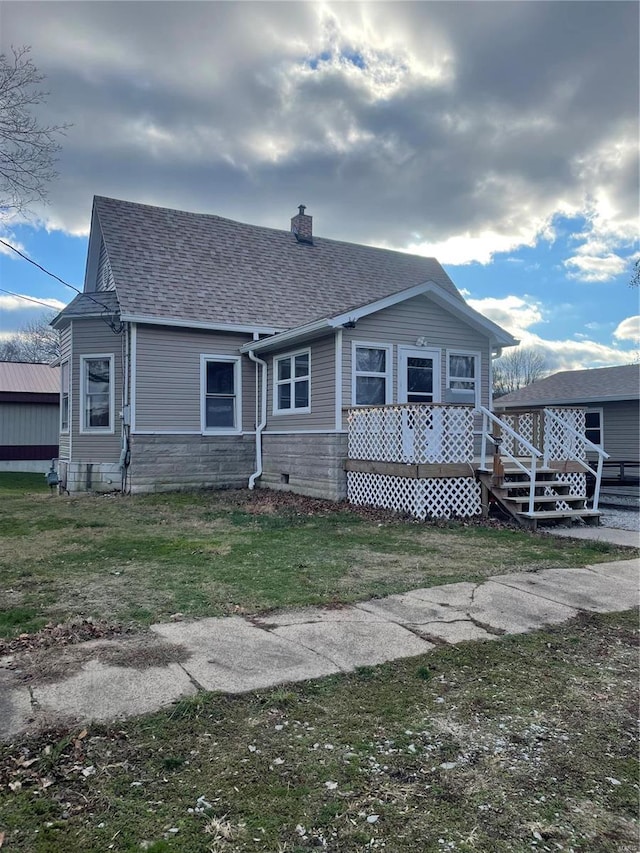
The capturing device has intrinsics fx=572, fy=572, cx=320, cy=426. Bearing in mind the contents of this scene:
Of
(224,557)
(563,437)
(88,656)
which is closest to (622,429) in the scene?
(563,437)

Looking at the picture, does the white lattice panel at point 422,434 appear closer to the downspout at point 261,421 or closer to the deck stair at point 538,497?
the deck stair at point 538,497

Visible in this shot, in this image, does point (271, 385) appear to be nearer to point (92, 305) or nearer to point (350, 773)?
point (92, 305)

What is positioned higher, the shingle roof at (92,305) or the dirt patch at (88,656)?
the shingle roof at (92,305)

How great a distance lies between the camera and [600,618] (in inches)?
184

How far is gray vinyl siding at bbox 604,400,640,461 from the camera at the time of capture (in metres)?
17.7

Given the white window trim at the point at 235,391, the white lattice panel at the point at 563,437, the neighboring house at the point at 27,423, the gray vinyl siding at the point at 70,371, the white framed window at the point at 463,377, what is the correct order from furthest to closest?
the neighboring house at the point at 27,423 → the white window trim at the point at 235,391 → the gray vinyl siding at the point at 70,371 → the white framed window at the point at 463,377 → the white lattice panel at the point at 563,437


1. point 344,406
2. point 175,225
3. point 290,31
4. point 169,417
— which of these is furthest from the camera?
point 175,225

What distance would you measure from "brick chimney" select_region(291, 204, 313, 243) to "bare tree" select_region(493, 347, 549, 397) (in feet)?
141

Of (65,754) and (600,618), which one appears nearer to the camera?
(65,754)

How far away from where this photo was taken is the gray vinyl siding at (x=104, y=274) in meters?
13.9

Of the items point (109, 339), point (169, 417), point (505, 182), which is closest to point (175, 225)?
point (109, 339)

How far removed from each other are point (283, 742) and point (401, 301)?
9.92m

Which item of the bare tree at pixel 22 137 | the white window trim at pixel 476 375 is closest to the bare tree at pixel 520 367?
the white window trim at pixel 476 375

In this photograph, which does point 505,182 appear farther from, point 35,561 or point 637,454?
point 35,561
